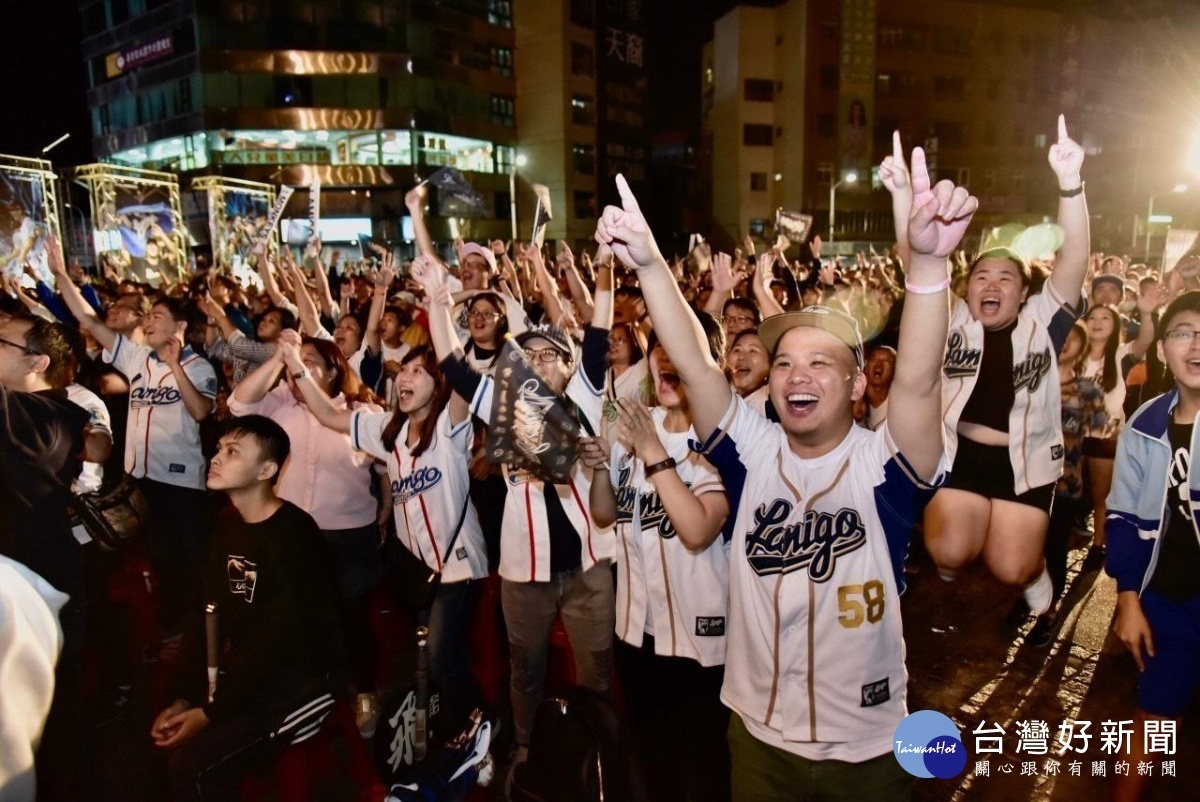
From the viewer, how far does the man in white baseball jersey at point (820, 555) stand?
89.2 inches

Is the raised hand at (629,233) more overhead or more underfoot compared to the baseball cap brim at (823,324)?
more overhead

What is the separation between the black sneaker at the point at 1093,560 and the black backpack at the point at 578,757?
4881 millimetres

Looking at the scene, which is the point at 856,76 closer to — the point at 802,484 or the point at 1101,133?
the point at 1101,133

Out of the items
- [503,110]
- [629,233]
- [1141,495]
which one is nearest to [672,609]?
[629,233]

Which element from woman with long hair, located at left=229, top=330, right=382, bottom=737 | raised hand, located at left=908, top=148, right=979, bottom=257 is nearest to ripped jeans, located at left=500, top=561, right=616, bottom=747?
woman with long hair, located at left=229, top=330, right=382, bottom=737

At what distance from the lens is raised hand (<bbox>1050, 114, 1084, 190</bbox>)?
11.8 feet

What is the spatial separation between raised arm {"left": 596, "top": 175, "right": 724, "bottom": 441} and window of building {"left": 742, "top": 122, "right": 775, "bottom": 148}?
178ft

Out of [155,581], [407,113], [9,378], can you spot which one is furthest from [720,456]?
[407,113]

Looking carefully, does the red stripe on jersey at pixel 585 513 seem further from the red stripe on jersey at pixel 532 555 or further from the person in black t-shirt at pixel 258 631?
the person in black t-shirt at pixel 258 631

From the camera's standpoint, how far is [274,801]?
3.75 m

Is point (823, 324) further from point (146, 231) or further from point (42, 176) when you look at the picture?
point (146, 231)

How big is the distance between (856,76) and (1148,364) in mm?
46214

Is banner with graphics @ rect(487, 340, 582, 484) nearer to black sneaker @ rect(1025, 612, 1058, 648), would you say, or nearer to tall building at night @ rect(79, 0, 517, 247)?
black sneaker @ rect(1025, 612, 1058, 648)

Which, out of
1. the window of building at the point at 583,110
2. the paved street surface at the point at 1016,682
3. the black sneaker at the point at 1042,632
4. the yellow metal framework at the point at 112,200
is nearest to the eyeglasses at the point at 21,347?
the paved street surface at the point at 1016,682
